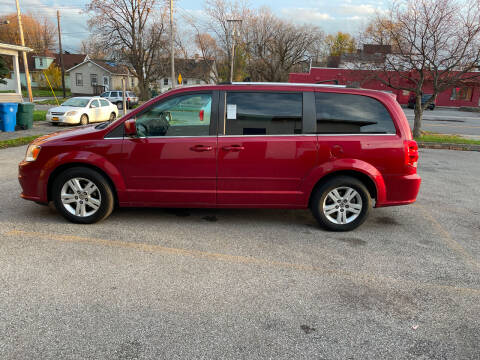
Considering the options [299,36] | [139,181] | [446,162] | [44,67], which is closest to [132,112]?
[139,181]

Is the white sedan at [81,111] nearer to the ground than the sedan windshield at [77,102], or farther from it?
nearer to the ground

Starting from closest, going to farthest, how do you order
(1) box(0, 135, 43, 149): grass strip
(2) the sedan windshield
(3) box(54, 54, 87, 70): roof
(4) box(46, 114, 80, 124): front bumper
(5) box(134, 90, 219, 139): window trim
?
(5) box(134, 90, 219, 139): window trim → (1) box(0, 135, 43, 149): grass strip → (4) box(46, 114, 80, 124): front bumper → (2) the sedan windshield → (3) box(54, 54, 87, 70): roof

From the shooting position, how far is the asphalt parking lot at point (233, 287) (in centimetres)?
254

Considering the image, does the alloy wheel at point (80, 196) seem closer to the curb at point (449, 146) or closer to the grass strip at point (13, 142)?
the grass strip at point (13, 142)

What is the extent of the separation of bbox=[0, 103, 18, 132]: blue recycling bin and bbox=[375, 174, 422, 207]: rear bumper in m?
14.0

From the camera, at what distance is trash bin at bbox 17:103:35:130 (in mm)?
14346

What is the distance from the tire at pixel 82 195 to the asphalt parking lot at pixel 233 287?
174mm

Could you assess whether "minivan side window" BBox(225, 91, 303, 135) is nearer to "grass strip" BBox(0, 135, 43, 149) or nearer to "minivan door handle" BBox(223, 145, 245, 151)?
"minivan door handle" BBox(223, 145, 245, 151)

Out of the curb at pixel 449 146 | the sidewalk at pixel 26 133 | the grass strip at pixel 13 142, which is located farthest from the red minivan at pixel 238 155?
the curb at pixel 449 146

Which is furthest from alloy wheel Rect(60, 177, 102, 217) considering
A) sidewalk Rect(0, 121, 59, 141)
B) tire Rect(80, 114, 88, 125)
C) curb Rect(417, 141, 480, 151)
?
tire Rect(80, 114, 88, 125)

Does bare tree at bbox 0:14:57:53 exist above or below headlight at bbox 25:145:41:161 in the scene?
above

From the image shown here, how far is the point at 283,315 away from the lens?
2.89 metres

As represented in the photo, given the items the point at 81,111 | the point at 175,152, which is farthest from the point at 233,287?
the point at 81,111

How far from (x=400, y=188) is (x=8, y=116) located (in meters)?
14.2
